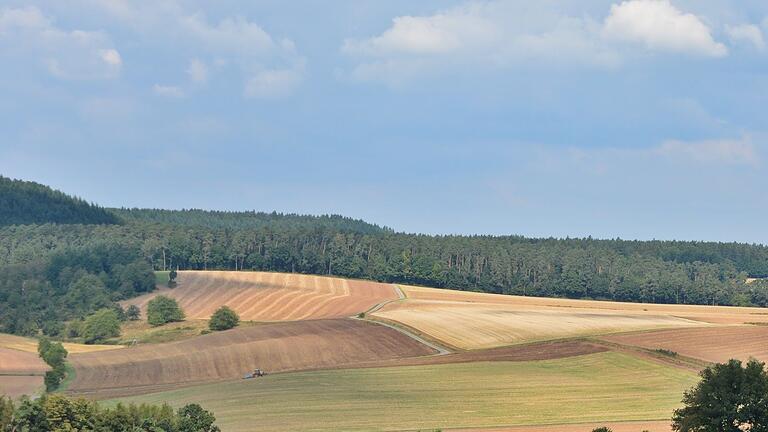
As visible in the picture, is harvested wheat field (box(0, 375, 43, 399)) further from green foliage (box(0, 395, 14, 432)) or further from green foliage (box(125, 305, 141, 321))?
green foliage (box(125, 305, 141, 321))

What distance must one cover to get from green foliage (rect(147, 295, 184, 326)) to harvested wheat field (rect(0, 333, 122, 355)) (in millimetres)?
18266

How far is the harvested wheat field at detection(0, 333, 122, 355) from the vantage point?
14399cm

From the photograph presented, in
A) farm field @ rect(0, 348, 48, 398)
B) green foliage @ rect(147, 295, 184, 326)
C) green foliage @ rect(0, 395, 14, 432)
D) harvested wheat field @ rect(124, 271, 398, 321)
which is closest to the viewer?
green foliage @ rect(0, 395, 14, 432)

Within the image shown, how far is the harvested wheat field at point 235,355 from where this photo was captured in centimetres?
11000

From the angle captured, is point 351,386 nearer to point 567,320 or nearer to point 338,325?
point 338,325

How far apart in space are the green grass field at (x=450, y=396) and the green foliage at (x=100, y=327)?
219ft

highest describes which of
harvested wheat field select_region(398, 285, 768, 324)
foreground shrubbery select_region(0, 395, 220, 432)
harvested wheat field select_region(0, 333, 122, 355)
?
harvested wheat field select_region(398, 285, 768, 324)

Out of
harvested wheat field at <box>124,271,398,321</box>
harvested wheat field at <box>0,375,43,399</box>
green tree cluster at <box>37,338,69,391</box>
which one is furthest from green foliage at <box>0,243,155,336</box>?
harvested wheat field at <box>0,375,43,399</box>

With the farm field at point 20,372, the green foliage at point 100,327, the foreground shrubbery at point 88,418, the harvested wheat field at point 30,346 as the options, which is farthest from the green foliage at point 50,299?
the foreground shrubbery at point 88,418

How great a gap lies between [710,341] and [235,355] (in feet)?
197

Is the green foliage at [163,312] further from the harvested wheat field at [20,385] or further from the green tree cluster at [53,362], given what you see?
the harvested wheat field at [20,385]

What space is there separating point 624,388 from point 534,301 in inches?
3889

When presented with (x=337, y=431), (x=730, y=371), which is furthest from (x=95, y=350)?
(x=730, y=371)

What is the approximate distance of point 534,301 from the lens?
193m
